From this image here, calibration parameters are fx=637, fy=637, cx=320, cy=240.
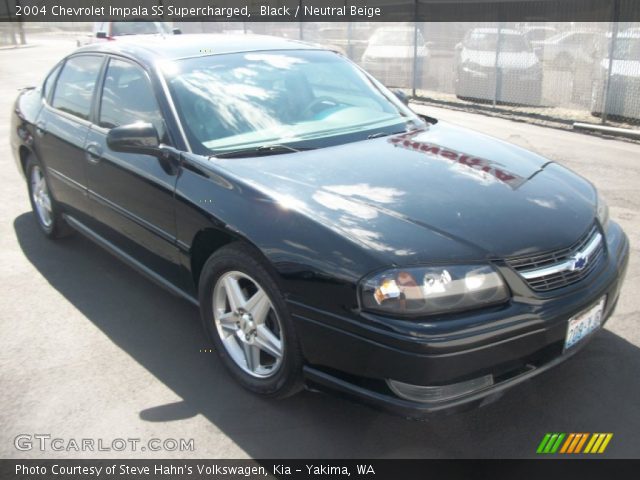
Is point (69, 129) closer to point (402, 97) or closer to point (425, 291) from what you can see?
point (402, 97)

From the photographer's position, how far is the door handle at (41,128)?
4.99 m

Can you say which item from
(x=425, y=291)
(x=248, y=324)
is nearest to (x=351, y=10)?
(x=248, y=324)

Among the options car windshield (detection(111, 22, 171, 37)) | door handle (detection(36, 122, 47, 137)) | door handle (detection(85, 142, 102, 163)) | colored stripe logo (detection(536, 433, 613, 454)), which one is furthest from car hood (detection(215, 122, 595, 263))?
car windshield (detection(111, 22, 171, 37))

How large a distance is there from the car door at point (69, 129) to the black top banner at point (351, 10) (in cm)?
822

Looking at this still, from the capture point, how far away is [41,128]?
5.04m

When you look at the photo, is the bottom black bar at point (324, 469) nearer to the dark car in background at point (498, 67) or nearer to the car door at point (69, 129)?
the car door at point (69, 129)

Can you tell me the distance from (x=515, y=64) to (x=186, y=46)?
885cm

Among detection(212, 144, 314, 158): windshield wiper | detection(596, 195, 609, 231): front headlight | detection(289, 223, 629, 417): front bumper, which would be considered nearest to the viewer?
detection(289, 223, 629, 417): front bumper

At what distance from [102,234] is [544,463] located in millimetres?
3172

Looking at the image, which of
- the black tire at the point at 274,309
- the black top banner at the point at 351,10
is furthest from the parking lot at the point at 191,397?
the black top banner at the point at 351,10

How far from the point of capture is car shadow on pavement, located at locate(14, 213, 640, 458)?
2.82 metres

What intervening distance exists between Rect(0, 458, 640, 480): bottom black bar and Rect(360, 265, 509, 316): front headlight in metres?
0.71

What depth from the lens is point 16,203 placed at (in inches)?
259

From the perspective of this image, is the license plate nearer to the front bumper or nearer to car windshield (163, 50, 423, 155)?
the front bumper
